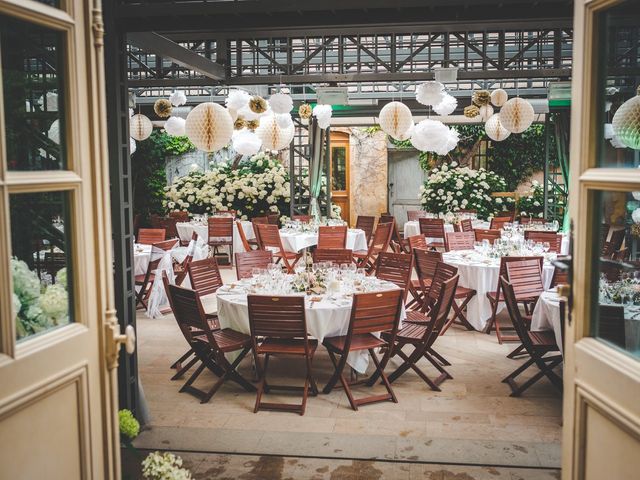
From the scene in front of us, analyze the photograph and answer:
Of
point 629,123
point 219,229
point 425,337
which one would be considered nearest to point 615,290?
point 629,123

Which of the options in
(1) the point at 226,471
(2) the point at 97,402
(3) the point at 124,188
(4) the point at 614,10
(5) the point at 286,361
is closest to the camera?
(4) the point at 614,10

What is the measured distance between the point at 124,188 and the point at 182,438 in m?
1.69

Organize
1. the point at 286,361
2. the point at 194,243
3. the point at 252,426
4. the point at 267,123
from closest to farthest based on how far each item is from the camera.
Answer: the point at 252,426 → the point at 286,361 → the point at 267,123 → the point at 194,243

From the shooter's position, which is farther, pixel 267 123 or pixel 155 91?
pixel 155 91

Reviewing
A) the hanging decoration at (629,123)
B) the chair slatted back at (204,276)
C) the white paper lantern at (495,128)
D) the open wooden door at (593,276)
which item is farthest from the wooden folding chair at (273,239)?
the open wooden door at (593,276)

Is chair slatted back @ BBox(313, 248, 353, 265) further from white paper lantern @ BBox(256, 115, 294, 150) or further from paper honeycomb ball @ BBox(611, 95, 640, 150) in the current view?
paper honeycomb ball @ BBox(611, 95, 640, 150)

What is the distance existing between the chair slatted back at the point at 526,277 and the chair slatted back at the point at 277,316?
2685mm

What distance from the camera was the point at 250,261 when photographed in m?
6.87

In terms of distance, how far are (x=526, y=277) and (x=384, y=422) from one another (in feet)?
8.71

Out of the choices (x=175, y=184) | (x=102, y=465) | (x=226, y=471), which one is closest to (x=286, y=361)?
(x=226, y=471)

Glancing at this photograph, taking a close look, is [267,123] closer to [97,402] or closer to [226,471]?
[226,471]

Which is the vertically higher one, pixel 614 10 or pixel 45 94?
pixel 614 10

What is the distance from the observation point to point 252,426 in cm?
462

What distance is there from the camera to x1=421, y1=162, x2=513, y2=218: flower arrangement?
1330cm
